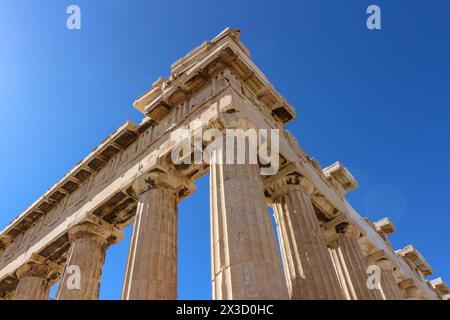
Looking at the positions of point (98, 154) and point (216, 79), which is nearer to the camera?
point (216, 79)

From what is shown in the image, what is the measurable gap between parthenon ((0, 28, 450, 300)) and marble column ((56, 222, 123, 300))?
57mm

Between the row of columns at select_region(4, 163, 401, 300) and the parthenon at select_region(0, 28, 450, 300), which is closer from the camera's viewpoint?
the row of columns at select_region(4, 163, 401, 300)

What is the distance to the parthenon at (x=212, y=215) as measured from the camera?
11.1 m

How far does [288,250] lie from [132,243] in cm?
609

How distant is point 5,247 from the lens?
2552 cm

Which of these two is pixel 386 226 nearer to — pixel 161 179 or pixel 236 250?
pixel 161 179

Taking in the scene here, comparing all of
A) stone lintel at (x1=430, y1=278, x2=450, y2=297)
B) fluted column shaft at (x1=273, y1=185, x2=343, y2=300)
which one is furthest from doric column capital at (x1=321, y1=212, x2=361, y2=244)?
stone lintel at (x1=430, y1=278, x2=450, y2=297)

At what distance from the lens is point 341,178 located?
24.0 m

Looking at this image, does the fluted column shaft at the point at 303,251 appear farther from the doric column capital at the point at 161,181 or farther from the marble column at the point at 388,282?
the marble column at the point at 388,282

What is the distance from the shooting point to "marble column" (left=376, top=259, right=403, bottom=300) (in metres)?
20.4

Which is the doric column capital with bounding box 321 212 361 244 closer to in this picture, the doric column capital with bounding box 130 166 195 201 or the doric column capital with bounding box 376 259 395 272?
the doric column capital with bounding box 376 259 395 272
